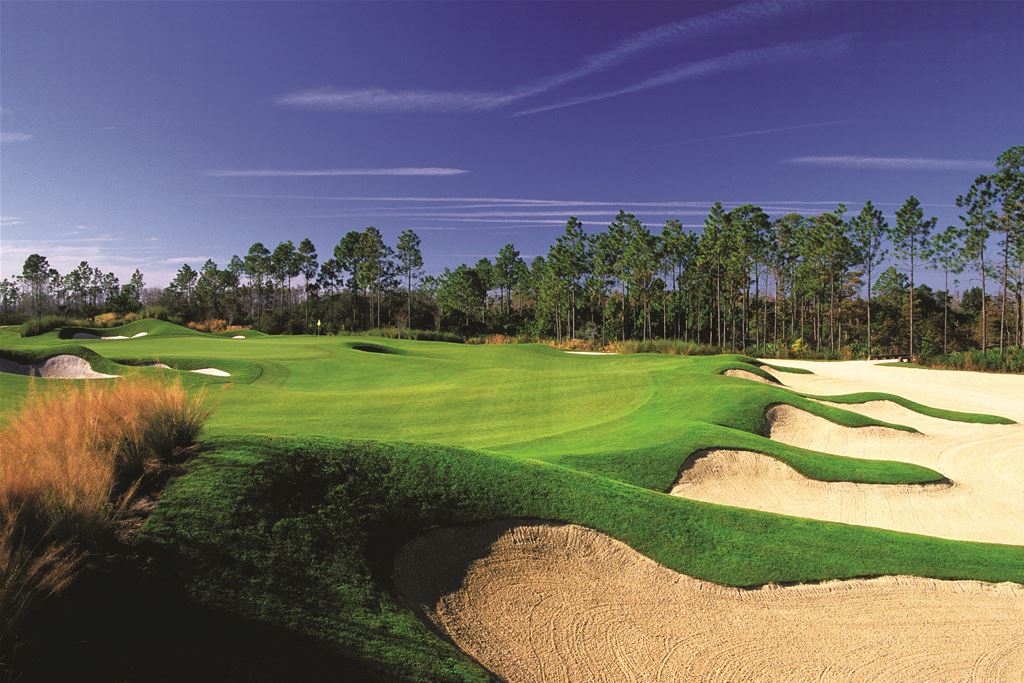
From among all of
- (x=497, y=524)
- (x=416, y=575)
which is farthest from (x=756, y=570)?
(x=416, y=575)

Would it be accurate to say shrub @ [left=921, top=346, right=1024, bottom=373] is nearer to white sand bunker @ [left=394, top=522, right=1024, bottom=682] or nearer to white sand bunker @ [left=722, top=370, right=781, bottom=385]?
white sand bunker @ [left=722, top=370, right=781, bottom=385]

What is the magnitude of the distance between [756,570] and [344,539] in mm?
4442

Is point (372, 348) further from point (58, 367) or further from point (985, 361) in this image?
point (985, 361)

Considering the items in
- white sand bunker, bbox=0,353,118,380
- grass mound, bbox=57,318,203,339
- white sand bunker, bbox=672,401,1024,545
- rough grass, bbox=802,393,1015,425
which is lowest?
white sand bunker, bbox=672,401,1024,545

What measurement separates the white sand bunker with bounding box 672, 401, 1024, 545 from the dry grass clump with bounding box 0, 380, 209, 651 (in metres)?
7.89

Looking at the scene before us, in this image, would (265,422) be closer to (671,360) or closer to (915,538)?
(915,538)

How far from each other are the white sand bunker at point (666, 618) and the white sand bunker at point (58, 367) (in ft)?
60.6

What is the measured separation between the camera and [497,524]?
6.12 meters

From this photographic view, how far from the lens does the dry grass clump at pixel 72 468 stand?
11.0 feet

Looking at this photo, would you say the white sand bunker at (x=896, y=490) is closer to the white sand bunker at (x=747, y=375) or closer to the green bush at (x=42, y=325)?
the white sand bunker at (x=747, y=375)

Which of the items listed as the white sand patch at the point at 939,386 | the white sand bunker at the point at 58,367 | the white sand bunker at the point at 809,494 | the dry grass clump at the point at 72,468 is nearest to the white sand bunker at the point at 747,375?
the white sand patch at the point at 939,386

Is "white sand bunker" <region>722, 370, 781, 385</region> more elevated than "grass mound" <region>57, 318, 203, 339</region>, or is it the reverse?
"grass mound" <region>57, 318, 203, 339</region>

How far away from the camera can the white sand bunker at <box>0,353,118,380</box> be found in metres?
19.0

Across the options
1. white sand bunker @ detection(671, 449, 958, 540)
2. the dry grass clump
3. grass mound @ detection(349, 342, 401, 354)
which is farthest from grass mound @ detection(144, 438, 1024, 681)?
grass mound @ detection(349, 342, 401, 354)
